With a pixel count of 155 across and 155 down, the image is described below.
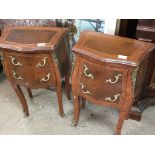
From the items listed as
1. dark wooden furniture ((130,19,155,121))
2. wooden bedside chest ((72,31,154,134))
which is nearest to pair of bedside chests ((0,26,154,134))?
wooden bedside chest ((72,31,154,134))

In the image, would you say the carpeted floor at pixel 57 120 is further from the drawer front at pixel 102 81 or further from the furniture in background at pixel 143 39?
the drawer front at pixel 102 81

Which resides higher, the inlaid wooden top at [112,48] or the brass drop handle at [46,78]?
Answer: the inlaid wooden top at [112,48]

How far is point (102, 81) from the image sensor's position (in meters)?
1.23

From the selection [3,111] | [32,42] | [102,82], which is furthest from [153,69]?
[3,111]

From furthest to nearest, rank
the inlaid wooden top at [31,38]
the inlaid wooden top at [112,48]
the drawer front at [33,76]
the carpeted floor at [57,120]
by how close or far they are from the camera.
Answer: the carpeted floor at [57,120]
the drawer front at [33,76]
the inlaid wooden top at [31,38]
the inlaid wooden top at [112,48]

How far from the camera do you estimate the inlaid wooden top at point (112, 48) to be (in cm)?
113

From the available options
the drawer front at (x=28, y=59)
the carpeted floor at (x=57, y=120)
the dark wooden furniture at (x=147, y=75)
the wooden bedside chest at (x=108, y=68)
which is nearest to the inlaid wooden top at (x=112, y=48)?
the wooden bedside chest at (x=108, y=68)

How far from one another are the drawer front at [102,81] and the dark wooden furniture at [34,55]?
0.68 feet

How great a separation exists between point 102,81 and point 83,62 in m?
0.15

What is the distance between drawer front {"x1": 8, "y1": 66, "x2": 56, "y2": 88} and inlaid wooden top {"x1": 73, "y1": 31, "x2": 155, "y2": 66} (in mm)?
308

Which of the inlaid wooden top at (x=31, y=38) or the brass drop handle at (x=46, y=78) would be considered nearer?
the inlaid wooden top at (x=31, y=38)

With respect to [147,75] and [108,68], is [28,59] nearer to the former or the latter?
[108,68]
